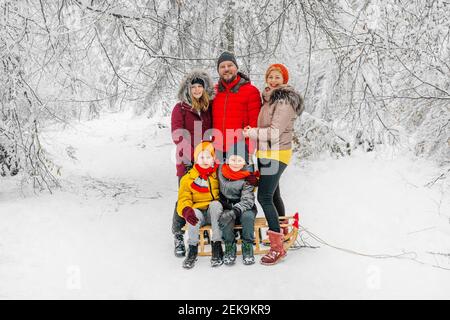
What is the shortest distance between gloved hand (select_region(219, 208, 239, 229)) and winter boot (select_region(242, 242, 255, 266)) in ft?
0.96

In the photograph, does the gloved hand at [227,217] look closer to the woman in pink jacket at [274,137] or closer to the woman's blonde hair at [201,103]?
the woman in pink jacket at [274,137]

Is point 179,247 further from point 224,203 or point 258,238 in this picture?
point 258,238

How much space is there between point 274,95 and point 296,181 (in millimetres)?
3887

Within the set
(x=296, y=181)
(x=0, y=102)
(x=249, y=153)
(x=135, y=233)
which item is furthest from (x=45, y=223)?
(x=296, y=181)

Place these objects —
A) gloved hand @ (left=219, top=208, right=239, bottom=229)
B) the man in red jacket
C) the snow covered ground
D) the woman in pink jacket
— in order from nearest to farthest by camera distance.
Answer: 1. the snow covered ground
2. the woman in pink jacket
3. gloved hand @ (left=219, top=208, right=239, bottom=229)
4. the man in red jacket

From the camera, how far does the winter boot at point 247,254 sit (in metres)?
4.10

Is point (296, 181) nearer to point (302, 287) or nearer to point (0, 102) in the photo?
point (302, 287)

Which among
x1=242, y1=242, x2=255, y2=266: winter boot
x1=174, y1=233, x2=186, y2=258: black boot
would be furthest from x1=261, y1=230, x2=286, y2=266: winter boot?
x1=174, y1=233, x2=186, y2=258: black boot

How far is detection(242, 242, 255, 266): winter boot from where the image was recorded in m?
4.10

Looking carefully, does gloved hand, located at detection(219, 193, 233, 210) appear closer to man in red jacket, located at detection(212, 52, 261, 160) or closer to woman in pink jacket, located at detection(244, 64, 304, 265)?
woman in pink jacket, located at detection(244, 64, 304, 265)

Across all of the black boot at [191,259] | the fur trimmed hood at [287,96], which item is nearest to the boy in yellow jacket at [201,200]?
the black boot at [191,259]

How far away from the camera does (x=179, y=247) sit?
4406 mm

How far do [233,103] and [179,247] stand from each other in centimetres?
165

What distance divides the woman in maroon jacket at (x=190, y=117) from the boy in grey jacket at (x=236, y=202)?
416 millimetres
